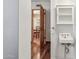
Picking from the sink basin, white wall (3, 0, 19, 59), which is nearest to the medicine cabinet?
the sink basin

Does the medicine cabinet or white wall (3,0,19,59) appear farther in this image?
the medicine cabinet

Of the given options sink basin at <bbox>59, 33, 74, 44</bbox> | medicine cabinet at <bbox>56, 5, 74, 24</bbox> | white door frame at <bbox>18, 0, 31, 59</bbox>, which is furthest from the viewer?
medicine cabinet at <bbox>56, 5, 74, 24</bbox>

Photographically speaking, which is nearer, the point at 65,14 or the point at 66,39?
the point at 66,39

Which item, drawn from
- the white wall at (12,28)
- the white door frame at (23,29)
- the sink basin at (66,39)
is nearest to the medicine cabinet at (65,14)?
the sink basin at (66,39)

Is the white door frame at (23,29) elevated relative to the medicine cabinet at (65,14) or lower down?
lower down

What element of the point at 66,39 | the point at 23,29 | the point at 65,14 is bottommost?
the point at 66,39

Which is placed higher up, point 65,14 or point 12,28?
point 65,14

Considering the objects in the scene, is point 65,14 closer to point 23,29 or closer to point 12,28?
point 23,29

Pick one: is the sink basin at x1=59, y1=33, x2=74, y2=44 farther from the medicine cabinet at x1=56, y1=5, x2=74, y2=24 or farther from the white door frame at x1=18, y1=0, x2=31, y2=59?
the white door frame at x1=18, y1=0, x2=31, y2=59

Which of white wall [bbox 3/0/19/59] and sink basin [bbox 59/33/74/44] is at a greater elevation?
white wall [bbox 3/0/19/59]

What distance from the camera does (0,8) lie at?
1.22m

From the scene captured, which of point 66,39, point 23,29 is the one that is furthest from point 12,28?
point 66,39

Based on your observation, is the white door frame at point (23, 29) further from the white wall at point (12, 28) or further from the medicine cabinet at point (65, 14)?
the medicine cabinet at point (65, 14)

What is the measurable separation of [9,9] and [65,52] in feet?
12.5
